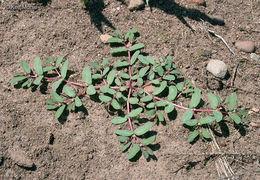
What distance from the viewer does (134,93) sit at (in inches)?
92.1

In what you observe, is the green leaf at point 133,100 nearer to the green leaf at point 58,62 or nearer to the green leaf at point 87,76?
the green leaf at point 87,76

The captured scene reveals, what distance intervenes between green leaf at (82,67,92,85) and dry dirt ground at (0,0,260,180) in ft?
0.51

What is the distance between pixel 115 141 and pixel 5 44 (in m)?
1.45

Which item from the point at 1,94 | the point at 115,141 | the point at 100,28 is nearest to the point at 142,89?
the point at 115,141

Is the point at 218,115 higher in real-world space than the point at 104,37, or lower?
lower

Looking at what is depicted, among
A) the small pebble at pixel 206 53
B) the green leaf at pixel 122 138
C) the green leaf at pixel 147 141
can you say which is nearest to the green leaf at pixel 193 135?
the green leaf at pixel 147 141

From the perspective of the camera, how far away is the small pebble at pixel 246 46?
8.43 ft

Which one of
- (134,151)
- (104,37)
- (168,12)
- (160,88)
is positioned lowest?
(134,151)

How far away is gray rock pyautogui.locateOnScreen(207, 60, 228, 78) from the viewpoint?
247 centimetres

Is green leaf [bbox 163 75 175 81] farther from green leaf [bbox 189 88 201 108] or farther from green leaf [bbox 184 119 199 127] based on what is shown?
green leaf [bbox 184 119 199 127]

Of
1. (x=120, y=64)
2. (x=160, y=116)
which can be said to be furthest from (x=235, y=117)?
(x=120, y=64)

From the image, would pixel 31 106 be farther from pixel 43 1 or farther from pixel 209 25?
pixel 209 25

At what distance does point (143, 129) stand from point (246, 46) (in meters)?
1.35

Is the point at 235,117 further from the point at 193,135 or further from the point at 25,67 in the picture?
the point at 25,67
